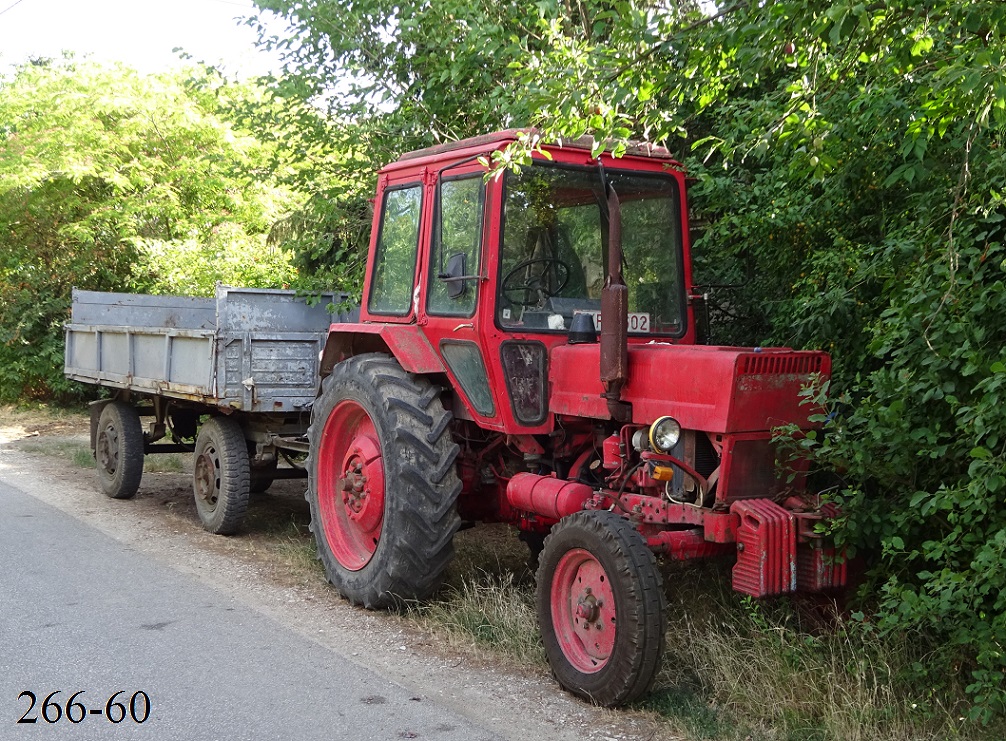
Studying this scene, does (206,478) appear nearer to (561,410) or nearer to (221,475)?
(221,475)

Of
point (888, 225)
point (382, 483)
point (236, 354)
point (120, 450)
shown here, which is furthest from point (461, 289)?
point (120, 450)

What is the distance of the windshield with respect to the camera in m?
5.82

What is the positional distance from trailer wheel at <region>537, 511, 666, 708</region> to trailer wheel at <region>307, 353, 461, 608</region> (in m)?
0.98

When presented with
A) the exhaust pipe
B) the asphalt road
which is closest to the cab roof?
the exhaust pipe

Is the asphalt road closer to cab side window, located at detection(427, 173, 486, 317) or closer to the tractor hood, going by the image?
the tractor hood

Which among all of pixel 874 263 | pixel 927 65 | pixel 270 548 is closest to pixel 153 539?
pixel 270 548

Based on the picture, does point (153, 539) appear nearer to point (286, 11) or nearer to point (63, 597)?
point (63, 597)

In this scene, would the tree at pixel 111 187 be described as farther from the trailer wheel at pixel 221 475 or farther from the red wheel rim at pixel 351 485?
the red wheel rim at pixel 351 485

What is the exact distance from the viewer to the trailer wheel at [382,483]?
582 cm

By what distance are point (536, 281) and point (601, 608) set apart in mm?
1953

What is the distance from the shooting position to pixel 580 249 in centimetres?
595

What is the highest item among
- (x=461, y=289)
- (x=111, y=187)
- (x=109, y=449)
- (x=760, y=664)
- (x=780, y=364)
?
(x=111, y=187)

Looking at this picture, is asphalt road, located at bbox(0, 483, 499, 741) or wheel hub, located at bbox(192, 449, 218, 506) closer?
asphalt road, located at bbox(0, 483, 499, 741)

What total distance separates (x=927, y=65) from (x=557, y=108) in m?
1.66
